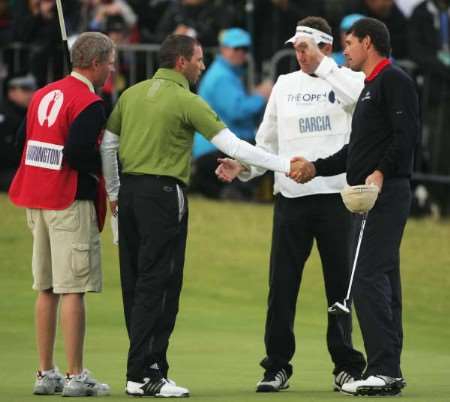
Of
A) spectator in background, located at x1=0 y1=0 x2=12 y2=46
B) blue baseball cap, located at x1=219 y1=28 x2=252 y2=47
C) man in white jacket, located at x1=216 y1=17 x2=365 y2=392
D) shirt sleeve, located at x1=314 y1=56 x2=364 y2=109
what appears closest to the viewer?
shirt sleeve, located at x1=314 y1=56 x2=364 y2=109

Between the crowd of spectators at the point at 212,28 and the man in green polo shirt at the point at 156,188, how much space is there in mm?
9220

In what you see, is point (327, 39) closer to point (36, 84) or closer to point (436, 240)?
point (436, 240)

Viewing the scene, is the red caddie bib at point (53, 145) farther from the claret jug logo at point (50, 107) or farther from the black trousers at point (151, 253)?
the black trousers at point (151, 253)

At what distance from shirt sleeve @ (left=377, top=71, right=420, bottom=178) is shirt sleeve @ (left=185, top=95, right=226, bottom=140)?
3.61 feet

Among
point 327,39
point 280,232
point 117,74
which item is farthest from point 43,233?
point 117,74

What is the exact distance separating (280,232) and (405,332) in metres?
3.84

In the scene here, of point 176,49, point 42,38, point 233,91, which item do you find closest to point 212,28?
point 233,91

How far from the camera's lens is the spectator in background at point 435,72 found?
18828 millimetres

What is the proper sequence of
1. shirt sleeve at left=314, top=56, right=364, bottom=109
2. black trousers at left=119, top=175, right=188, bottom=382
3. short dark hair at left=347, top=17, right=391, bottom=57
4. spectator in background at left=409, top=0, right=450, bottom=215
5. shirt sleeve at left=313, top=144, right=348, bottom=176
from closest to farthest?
1. black trousers at left=119, top=175, right=188, bottom=382
2. short dark hair at left=347, top=17, right=391, bottom=57
3. shirt sleeve at left=313, top=144, right=348, bottom=176
4. shirt sleeve at left=314, top=56, right=364, bottom=109
5. spectator in background at left=409, top=0, right=450, bottom=215

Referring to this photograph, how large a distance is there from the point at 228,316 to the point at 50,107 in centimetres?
551

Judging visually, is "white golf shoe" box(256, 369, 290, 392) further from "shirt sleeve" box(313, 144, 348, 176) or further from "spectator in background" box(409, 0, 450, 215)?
"spectator in background" box(409, 0, 450, 215)

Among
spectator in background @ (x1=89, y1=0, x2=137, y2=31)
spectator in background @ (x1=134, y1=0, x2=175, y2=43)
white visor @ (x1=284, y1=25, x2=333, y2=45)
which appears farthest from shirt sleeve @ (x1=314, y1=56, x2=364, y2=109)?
spectator in background @ (x1=134, y1=0, x2=175, y2=43)

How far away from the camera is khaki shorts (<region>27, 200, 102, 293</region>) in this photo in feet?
33.2

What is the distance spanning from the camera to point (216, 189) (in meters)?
20.4
